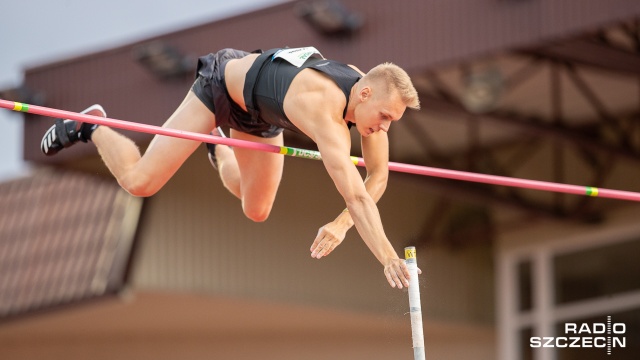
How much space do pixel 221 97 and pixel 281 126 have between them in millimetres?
371

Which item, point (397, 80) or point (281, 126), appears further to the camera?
point (281, 126)

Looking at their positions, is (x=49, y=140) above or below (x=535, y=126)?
below

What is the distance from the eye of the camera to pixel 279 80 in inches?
245

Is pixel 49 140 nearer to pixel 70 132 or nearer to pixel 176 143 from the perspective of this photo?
pixel 70 132

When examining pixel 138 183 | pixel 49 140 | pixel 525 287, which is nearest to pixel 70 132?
pixel 49 140

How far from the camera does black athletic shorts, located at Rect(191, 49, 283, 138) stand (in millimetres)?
6562

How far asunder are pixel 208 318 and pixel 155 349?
64.5 inches

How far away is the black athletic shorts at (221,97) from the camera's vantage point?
656 cm

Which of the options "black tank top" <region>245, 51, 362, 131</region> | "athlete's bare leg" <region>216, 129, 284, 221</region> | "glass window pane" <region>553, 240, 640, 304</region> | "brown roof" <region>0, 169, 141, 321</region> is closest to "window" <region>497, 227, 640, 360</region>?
"glass window pane" <region>553, 240, 640, 304</region>

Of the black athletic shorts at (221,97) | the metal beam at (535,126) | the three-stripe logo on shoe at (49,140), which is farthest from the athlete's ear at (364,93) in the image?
the metal beam at (535,126)

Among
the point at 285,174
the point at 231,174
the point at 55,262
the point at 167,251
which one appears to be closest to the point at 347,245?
the point at 285,174

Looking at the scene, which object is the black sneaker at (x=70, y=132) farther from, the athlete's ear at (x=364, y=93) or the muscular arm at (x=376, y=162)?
the athlete's ear at (x=364, y=93)

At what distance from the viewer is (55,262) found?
15453 millimetres

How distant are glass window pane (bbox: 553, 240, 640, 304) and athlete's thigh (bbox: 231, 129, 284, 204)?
8.64 m
